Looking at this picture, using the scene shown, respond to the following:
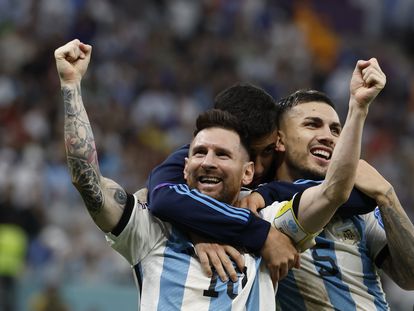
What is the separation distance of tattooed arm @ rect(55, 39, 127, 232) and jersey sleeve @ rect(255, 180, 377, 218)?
70 cm

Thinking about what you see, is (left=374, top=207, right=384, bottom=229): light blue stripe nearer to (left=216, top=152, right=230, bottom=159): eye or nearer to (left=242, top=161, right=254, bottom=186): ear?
(left=242, top=161, right=254, bottom=186): ear

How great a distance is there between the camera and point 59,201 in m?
11.2

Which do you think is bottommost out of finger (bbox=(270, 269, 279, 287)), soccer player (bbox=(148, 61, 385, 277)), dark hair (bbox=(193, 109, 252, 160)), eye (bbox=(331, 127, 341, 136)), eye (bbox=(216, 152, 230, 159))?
finger (bbox=(270, 269, 279, 287))

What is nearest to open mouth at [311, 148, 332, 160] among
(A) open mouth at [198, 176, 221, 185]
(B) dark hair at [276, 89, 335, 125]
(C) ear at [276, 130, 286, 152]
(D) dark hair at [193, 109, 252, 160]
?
(C) ear at [276, 130, 286, 152]

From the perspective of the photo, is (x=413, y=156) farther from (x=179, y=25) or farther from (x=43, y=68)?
(x=43, y=68)

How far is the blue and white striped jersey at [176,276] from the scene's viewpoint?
4238mm

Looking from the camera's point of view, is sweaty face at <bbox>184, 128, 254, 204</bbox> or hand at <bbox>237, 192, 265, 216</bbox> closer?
sweaty face at <bbox>184, 128, 254, 204</bbox>

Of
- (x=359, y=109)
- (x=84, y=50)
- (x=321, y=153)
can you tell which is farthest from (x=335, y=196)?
(x=84, y=50)

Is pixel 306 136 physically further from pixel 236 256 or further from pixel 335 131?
pixel 236 256

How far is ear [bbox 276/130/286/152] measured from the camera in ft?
16.1

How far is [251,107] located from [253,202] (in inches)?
18.1

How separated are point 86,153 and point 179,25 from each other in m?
11.2

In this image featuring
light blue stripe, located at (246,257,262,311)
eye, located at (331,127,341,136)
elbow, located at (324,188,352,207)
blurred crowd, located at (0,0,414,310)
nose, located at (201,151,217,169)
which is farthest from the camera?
blurred crowd, located at (0,0,414,310)

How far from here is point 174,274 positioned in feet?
14.1
